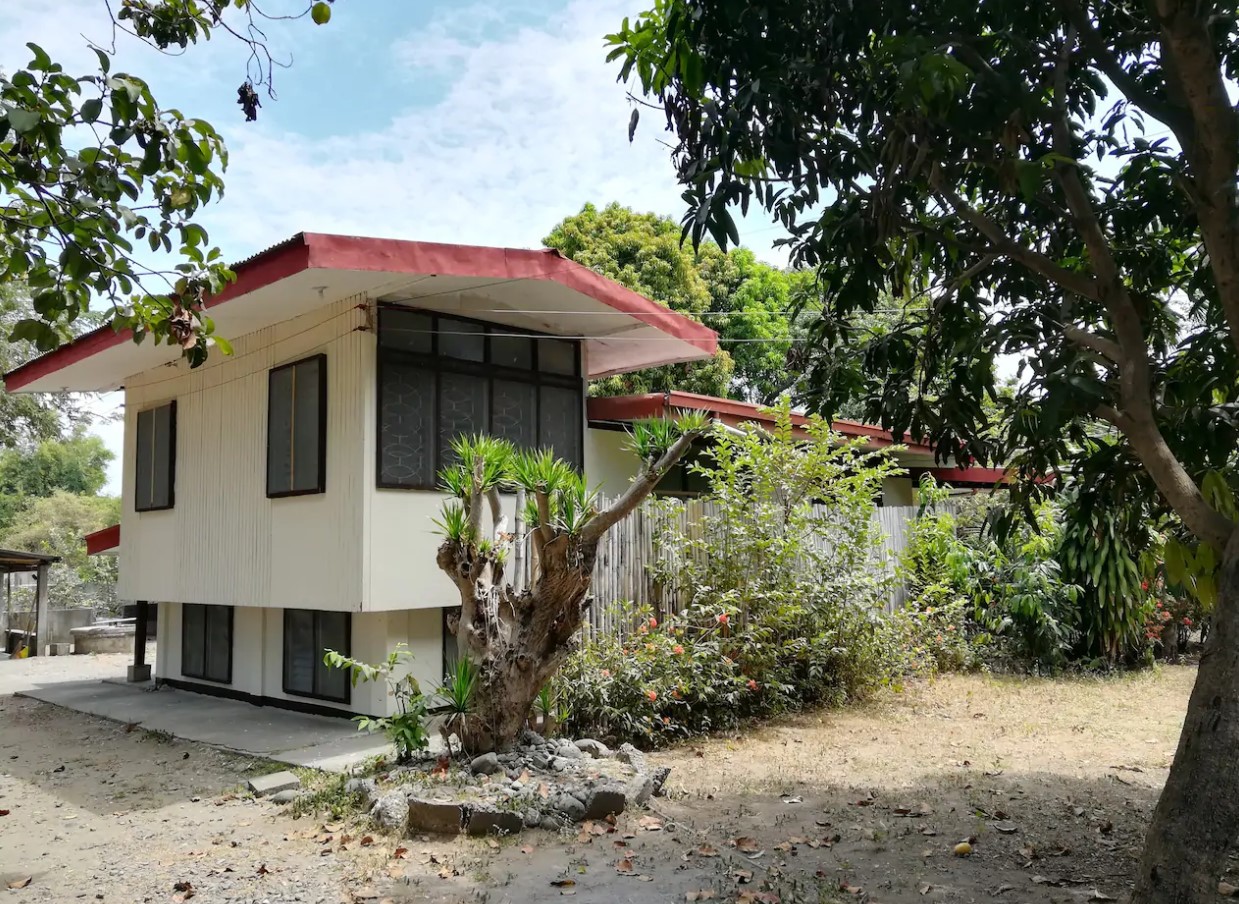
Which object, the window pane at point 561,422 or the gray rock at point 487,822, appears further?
the window pane at point 561,422

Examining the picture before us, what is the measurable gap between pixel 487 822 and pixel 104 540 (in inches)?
480

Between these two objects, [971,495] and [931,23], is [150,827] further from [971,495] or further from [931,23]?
[971,495]

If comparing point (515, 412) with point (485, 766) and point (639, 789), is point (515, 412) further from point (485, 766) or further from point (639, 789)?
point (639, 789)

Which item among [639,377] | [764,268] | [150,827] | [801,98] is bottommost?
[150,827]

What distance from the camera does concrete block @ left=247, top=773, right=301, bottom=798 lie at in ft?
22.4

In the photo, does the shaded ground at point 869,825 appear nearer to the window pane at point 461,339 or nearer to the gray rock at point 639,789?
the gray rock at point 639,789

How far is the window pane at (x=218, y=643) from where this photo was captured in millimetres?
11531

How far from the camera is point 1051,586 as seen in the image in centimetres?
1156

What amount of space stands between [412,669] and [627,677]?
2682 millimetres

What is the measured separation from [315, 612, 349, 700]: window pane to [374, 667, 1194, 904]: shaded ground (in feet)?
12.7

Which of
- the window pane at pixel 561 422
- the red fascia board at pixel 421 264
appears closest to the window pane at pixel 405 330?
the red fascia board at pixel 421 264

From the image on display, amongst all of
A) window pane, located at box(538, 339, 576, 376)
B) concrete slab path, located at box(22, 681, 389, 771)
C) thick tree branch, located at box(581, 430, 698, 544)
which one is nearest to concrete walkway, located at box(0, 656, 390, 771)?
concrete slab path, located at box(22, 681, 389, 771)

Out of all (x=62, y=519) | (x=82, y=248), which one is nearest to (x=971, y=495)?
(x=82, y=248)

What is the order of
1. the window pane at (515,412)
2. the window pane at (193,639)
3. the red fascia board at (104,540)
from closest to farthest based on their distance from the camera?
1. the window pane at (515,412)
2. the window pane at (193,639)
3. the red fascia board at (104,540)
